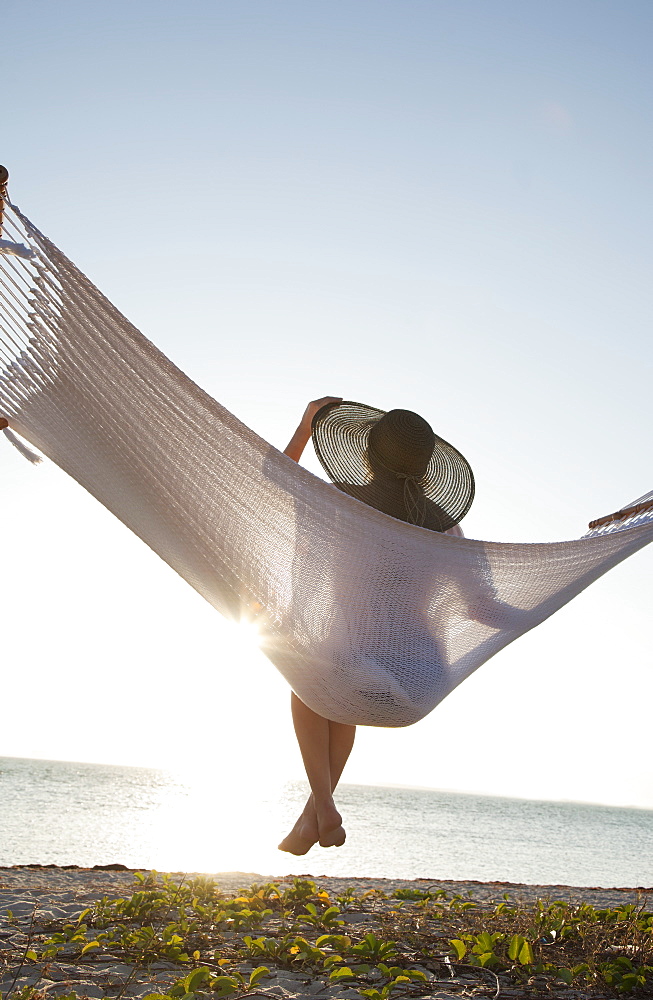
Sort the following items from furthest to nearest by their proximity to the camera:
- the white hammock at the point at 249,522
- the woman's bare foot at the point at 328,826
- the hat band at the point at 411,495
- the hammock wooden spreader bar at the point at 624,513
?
the hammock wooden spreader bar at the point at 624,513 → the hat band at the point at 411,495 → the woman's bare foot at the point at 328,826 → the white hammock at the point at 249,522

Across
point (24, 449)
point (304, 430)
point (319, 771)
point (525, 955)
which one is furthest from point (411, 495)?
point (525, 955)

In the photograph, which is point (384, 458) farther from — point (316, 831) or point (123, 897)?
point (123, 897)

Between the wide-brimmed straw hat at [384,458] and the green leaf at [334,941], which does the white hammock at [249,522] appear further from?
the green leaf at [334,941]

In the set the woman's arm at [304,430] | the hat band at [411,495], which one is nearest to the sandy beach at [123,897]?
the hat band at [411,495]

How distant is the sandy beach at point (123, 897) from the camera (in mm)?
1398

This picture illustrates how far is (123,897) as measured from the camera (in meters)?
2.18

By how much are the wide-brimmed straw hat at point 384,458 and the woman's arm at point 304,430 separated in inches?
0.8

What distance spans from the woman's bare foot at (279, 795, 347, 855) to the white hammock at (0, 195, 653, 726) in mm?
386

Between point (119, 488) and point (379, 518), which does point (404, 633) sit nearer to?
point (379, 518)

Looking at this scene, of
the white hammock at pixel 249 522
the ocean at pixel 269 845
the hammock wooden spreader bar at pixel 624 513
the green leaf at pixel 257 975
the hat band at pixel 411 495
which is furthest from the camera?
the ocean at pixel 269 845

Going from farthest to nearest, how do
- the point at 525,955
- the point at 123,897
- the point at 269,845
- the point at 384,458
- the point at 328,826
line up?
the point at 269,845, the point at 123,897, the point at 384,458, the point at 328,826, the point at 525,955

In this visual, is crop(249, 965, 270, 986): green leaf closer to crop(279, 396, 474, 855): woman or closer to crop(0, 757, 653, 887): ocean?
crop(279, 396, 474, 855): woman

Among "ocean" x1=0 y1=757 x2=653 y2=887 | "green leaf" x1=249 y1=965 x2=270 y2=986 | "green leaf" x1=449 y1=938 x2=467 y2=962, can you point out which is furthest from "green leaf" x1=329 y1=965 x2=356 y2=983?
"ocean" x1=0 y1=757 x2=653 y2=887

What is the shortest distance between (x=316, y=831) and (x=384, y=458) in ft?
3.19
